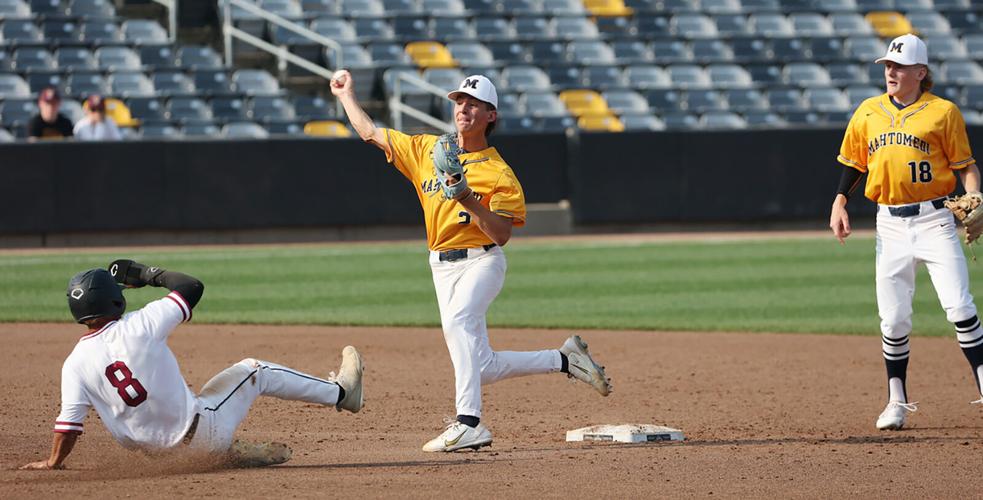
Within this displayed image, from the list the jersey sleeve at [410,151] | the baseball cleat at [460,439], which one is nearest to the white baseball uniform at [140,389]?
the baseball cleat at [460,439]

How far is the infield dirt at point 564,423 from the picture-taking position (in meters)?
5.90

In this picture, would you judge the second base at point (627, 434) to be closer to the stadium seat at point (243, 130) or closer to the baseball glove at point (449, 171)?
the baseball glove at point (449, 171)

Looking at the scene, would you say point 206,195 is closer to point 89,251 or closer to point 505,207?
point 89,251

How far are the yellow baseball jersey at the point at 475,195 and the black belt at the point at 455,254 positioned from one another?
2 cm

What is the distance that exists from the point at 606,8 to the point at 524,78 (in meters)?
3.75

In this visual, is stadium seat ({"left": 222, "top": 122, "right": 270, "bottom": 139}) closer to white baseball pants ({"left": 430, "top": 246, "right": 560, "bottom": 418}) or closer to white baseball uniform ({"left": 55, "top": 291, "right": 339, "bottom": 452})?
white baseball pants ({"left": 430, "top": 246, "right": 560, "bottom": 418})

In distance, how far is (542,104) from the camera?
23203 millimetres

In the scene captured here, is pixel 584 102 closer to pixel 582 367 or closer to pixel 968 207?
pixel 968 207

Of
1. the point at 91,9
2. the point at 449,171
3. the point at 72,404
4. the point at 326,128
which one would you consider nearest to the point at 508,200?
the point at 449,171

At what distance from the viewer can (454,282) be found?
263 inches

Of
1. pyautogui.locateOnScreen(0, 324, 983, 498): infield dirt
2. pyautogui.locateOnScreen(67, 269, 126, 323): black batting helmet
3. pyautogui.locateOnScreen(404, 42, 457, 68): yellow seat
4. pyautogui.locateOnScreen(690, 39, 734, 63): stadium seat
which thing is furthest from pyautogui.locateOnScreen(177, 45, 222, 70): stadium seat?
pyautogui.locateOnScreen(67, 269, 126, 323): black batting helmet

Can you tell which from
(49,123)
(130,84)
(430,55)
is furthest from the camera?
(430,55)

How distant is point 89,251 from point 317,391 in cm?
1215

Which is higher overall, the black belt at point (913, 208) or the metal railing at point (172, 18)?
the metal railing at point (172, 18)
